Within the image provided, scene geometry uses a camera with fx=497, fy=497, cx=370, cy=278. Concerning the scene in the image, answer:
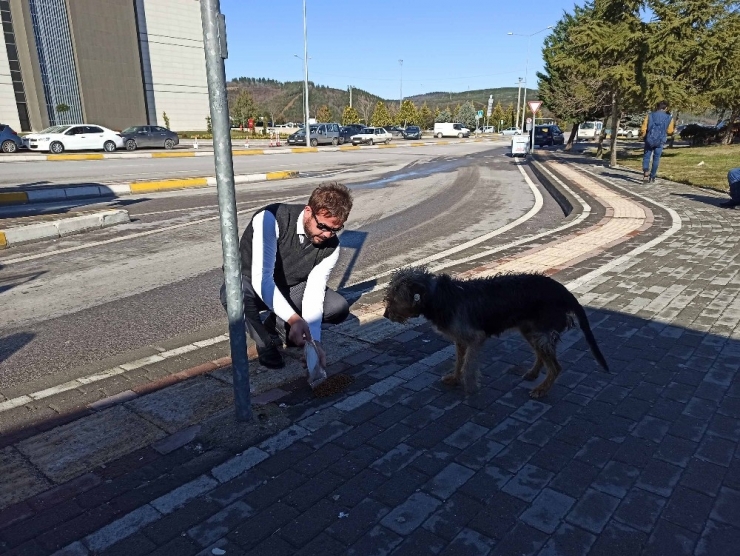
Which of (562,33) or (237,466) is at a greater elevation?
(562,33)

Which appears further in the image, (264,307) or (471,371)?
(264,307)

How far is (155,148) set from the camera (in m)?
35.7

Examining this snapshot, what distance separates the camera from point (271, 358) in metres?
4.03

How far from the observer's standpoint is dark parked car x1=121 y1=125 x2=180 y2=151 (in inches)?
1310

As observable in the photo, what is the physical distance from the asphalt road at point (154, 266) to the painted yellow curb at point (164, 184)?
115cm

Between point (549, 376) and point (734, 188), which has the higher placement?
point (734, 188)

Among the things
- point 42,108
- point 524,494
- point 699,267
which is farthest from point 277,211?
point 42,108

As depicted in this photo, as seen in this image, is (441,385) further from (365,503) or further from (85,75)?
(85,75)

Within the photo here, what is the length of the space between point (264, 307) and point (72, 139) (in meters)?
30.7

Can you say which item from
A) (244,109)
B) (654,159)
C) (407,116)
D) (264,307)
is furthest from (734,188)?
(407,116)

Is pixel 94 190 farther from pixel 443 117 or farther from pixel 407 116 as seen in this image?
pixel 443 117

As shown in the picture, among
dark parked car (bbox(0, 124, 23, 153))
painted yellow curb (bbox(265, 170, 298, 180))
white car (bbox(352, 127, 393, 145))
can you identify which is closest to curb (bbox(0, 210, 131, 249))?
painted yellow curb (bbox(265, 170, 298, 180))

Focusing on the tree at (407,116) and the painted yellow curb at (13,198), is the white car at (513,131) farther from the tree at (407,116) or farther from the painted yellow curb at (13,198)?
the painted yellow curb at (13,198)

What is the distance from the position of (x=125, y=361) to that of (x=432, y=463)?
2.78 meters
